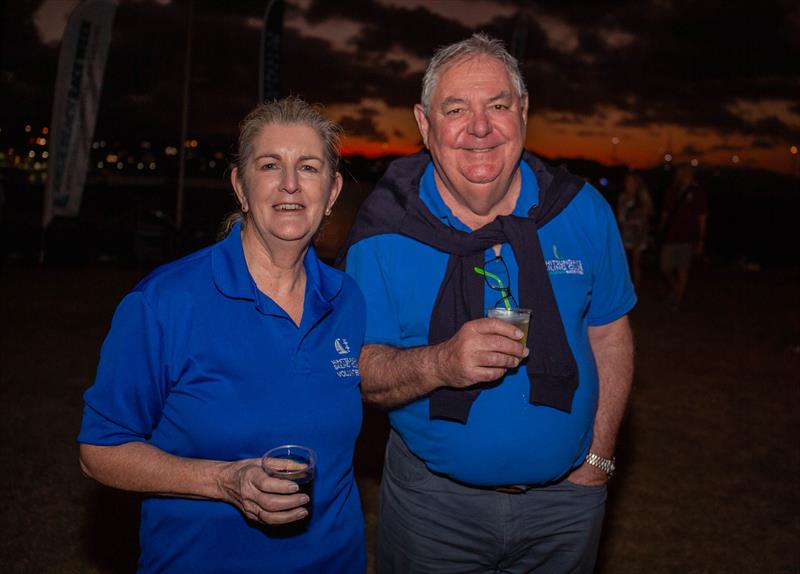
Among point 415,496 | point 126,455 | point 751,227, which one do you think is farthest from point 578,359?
point 751,227

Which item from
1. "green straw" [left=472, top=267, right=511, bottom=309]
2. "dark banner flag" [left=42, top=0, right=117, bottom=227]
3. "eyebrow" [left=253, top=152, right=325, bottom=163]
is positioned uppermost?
"dark banner flag" [left=42, top=0, right=117, bottom=227]

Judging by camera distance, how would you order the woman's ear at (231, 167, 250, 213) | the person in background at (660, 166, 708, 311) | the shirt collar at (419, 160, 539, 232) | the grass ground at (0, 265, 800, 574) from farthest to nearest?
the person in background at (660, 166, 708, 311) < the grass ground at (0, 265, 800, 574) < the shirt collar at (419, 160, 539, 232) < the woman's ear at (231, 167, 250, 213)

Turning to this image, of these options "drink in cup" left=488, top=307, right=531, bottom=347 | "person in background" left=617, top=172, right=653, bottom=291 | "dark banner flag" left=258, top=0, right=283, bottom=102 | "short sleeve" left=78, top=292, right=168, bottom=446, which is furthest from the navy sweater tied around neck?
"dark banner flag" left=258, top=0, right=283, bottom=102

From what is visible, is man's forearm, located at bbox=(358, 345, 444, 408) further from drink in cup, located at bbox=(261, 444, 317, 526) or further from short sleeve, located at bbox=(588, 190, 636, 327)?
short sleeve, located at bbox=(588, 190, 636, 327)

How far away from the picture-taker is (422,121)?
2.75 metres

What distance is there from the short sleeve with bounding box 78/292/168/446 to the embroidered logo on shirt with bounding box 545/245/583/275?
1390 mm

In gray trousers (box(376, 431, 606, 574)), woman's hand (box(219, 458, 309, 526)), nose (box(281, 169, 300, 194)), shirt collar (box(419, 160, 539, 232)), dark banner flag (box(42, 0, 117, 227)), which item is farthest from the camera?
dark banner flag (box(42, 0, 117, 227))

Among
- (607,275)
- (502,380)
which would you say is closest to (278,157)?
(502,380)

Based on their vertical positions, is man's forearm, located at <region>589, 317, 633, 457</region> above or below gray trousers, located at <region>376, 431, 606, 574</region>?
above

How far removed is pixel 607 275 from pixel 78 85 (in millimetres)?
14920

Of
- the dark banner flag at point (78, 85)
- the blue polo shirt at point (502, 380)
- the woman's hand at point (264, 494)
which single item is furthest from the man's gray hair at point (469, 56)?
the dark banner flag at point (78, 85)

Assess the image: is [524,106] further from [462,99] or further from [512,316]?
[512,316]

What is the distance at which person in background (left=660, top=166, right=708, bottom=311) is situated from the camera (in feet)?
40.2

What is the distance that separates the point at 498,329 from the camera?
210cm
